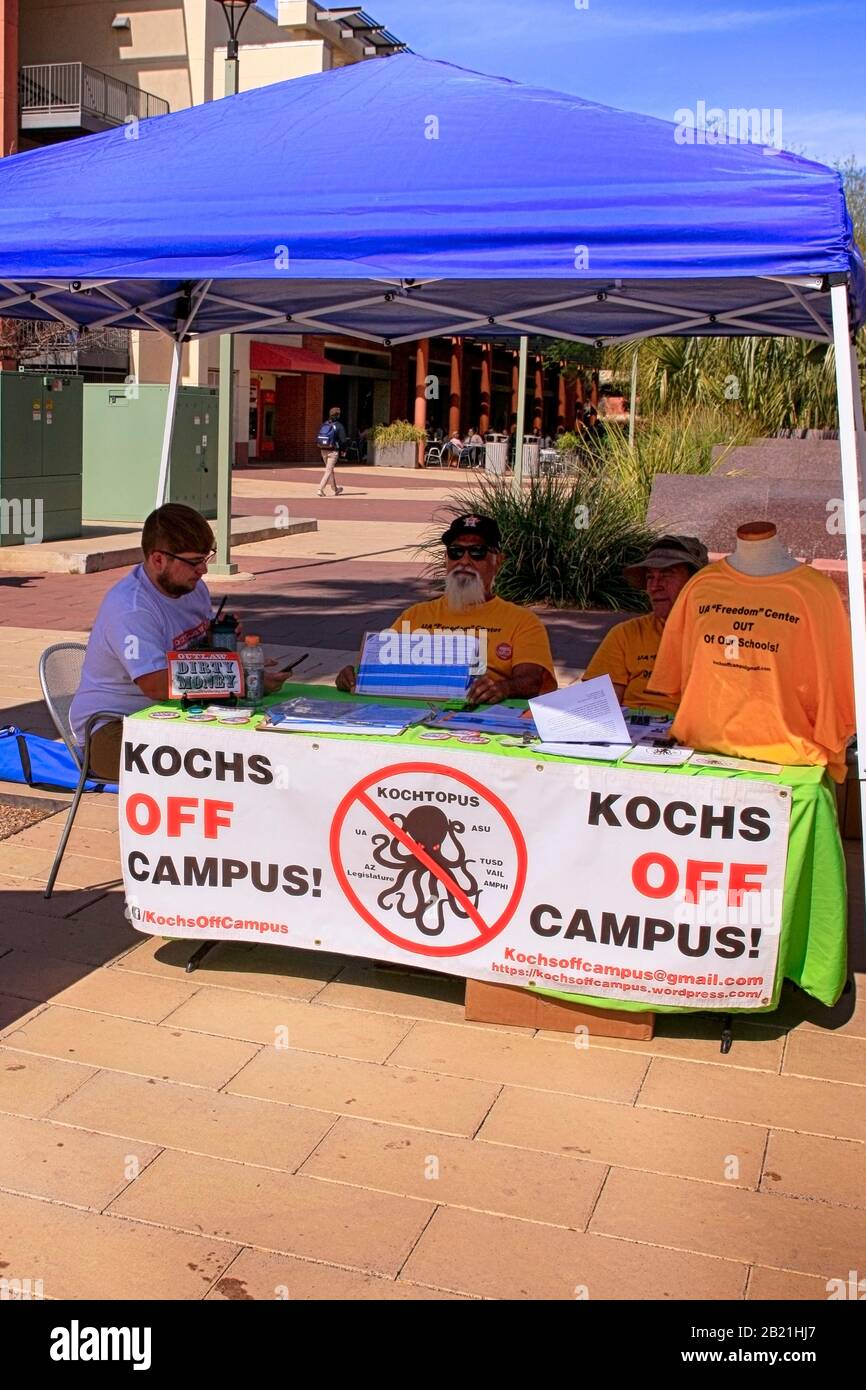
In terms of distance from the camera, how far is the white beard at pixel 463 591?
532cm

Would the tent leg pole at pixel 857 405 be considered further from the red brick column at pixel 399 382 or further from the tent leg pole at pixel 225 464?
the red brick column at pixel 399 382

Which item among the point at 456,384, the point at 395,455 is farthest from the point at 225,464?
the point at 456,384

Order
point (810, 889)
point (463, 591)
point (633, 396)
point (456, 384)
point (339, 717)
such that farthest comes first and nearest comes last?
point (456, 384) → point (633, 396) → point (463, 591) → point (339, 717) → point (810, 889)

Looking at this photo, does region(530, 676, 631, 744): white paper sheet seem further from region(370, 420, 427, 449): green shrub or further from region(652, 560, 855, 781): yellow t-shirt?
region(370, 420, 427, 449): green shrub

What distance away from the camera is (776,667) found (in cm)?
407

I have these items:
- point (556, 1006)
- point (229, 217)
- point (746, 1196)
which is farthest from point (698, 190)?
point (746, 1196)

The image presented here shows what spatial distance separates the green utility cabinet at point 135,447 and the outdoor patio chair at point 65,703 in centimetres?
1254

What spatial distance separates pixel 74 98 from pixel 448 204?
3395 centimetres

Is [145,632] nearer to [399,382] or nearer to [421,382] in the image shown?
[421,382]

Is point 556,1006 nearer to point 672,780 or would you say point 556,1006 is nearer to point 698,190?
point 672,780

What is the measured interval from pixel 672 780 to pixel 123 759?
1762mm

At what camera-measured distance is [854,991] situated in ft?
15.1

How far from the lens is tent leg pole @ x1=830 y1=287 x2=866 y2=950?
12.7ft

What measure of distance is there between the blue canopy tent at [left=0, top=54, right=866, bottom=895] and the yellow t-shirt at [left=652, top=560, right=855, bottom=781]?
13 centimetres
